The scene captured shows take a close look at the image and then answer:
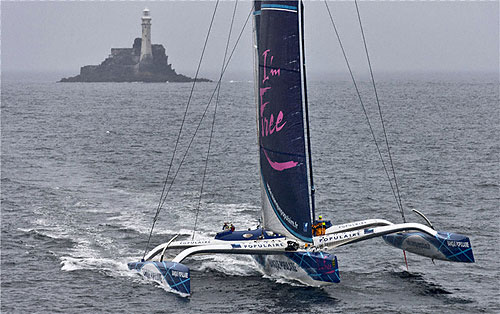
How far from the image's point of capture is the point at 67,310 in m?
27.6

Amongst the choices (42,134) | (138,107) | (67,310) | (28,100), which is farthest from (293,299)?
(28,100)

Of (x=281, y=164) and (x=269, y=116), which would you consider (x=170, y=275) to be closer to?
(x=281, y=164)

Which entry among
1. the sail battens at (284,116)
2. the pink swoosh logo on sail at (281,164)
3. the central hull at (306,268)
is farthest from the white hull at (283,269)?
the pink swoosh logo on sail at (281,164)

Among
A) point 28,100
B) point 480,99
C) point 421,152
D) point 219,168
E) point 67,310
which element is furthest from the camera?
point 28,100

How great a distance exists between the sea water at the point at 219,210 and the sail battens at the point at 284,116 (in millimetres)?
2976

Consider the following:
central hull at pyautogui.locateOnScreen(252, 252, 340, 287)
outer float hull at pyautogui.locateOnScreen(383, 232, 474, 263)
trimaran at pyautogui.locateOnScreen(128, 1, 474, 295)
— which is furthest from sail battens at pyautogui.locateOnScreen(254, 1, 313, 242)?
outer float hull at pyautogui.locateOnScreen(383, 232, 474, 263)

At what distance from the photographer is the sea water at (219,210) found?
A: 94.5 feet

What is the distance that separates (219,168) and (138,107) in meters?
74.9

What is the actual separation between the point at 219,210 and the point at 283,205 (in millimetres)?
12963

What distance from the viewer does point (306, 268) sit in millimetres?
29484

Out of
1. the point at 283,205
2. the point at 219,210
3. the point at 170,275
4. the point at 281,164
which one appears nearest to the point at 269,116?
the point at 281,164

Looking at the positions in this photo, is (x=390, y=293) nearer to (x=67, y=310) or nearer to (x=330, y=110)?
(x=67, y=310)

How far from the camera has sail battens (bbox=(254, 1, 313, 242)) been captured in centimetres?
Answer: 2927

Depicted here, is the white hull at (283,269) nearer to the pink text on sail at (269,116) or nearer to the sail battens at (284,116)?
the sail battens at (284,116)
